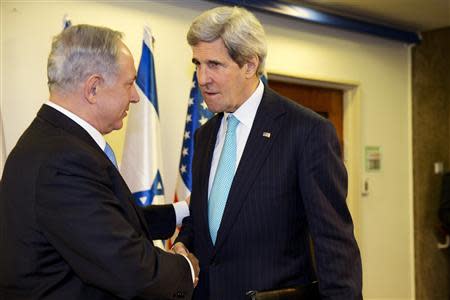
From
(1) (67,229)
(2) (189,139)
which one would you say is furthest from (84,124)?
(2) (189,139)

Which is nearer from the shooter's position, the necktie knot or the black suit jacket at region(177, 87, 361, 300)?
the black suit jacket at region(177, 87, 361, 300)

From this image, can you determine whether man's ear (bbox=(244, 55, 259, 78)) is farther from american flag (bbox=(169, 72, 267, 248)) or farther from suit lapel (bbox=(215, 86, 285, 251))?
american flag (bbox=(169, 72, 267, 248))

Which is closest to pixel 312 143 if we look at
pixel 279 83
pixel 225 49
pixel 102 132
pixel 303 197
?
pixel 303 197

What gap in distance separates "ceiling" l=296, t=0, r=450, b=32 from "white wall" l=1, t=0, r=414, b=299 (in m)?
0.18

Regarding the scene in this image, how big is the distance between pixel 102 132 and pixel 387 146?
10.9 feet

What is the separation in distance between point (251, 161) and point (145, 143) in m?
1.20

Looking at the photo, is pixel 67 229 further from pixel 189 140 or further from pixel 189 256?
pixel 189 140

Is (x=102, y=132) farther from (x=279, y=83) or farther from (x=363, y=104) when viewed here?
(x=363, y=104)

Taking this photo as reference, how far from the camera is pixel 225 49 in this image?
1662 millimetres

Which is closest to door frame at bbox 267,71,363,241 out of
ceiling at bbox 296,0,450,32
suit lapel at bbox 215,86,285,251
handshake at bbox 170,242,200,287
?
ceiling at bbox 296,0,450,32

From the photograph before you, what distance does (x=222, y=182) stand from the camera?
165cm

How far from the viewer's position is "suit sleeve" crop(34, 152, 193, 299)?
1132mm

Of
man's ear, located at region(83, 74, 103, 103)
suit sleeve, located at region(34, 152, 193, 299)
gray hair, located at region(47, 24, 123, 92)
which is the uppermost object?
gray hair, located at region(47, 24, 123, 92)

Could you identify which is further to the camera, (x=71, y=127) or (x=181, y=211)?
(x=181, y=211)
